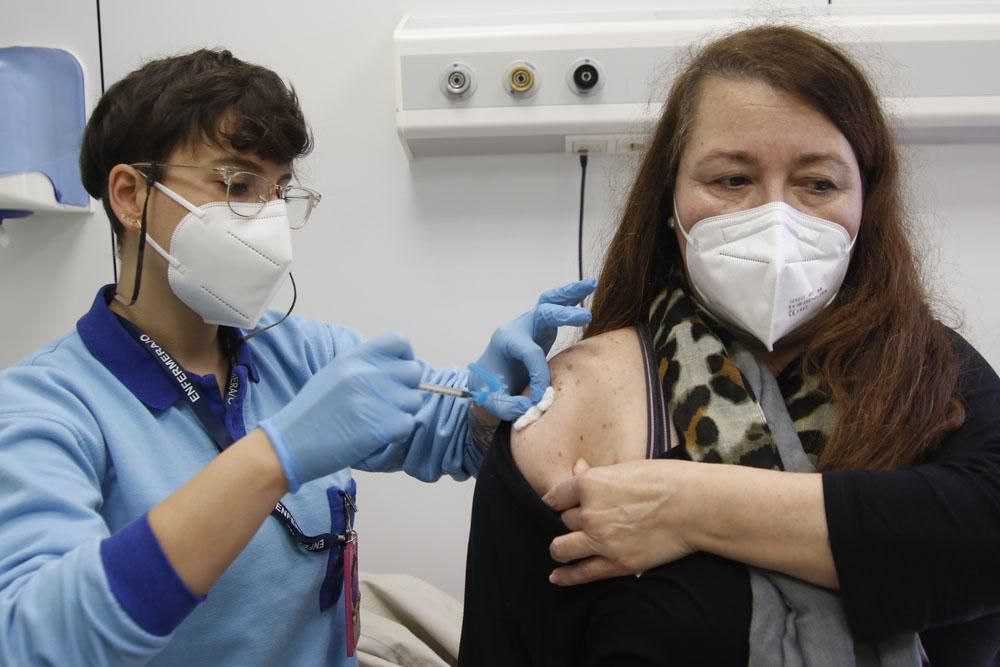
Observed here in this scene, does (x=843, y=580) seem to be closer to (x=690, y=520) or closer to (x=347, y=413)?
(x=690, y=520)

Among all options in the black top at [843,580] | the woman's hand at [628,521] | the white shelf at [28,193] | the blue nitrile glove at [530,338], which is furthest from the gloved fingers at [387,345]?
the white shelf at [28,193]

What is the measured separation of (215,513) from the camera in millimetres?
903

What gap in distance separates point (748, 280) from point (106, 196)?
3.04ft

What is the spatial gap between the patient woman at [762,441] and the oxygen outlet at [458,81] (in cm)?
77

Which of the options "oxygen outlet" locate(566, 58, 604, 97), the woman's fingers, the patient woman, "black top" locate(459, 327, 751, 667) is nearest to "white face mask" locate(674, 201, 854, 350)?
the patient woman

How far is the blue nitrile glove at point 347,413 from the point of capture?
0.97 metres

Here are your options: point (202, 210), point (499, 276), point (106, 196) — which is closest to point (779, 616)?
point (202, 210)

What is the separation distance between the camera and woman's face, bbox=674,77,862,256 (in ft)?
3.15

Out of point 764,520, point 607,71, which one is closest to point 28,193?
point 607,71

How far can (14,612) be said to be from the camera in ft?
2.87

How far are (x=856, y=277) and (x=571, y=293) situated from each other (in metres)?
0.38

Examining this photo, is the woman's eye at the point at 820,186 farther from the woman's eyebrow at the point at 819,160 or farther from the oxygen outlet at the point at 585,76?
the oxygen outlet at the point at 585,76

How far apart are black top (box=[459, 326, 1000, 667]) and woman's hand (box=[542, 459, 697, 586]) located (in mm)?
26

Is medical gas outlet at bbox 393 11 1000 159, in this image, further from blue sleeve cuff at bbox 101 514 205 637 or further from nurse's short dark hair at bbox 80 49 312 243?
blue sleeve cuff at bbox 101 514 205 637
